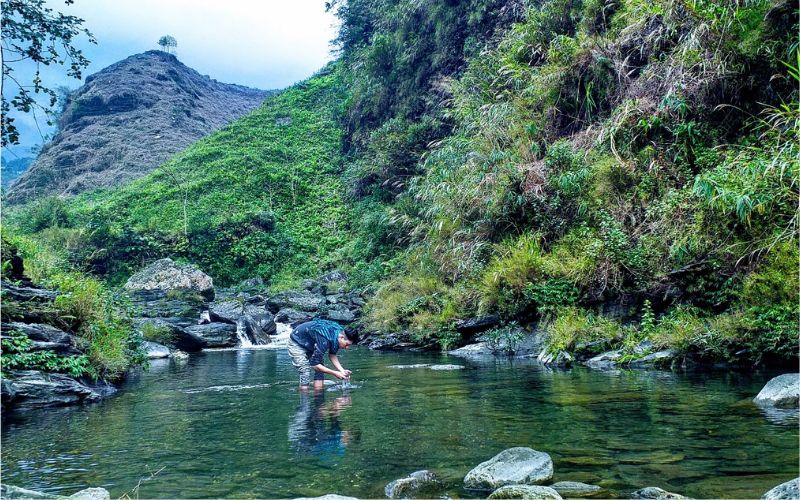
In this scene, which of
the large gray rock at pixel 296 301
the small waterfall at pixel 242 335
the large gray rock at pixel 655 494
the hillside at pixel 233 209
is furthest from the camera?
the hillside at pixel 233 209

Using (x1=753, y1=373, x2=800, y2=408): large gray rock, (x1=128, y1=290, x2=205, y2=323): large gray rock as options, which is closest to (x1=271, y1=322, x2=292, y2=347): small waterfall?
(x1=128, y1=290, x2=205, y2=323): large gray rock

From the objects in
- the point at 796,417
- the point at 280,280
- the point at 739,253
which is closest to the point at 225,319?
the point at 280,280

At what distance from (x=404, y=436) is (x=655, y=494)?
2.65 metres

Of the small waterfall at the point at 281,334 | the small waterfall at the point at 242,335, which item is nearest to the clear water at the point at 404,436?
the small waterfall at the point at 242,335

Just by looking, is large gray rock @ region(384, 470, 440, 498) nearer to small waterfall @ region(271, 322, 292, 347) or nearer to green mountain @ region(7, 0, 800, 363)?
green mountain @ region(7, 0, 800, 363)

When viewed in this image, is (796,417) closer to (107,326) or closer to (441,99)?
(107,326)

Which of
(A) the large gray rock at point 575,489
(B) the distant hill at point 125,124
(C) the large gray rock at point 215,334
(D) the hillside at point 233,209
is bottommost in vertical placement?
(A) the large gray rock at point 575,489

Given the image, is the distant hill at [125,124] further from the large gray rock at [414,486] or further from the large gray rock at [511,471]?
the large gray rock at [511,471]

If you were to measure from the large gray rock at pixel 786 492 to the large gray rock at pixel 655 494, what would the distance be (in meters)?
Result: 0.47

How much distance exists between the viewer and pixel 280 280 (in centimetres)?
3052

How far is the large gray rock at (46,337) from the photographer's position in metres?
8.30

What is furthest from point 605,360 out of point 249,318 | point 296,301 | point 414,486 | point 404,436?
point 296,301

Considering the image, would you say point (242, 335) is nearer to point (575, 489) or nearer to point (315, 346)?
point (315, 346)

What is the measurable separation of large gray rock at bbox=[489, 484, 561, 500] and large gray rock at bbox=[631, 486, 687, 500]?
54 centimetres
